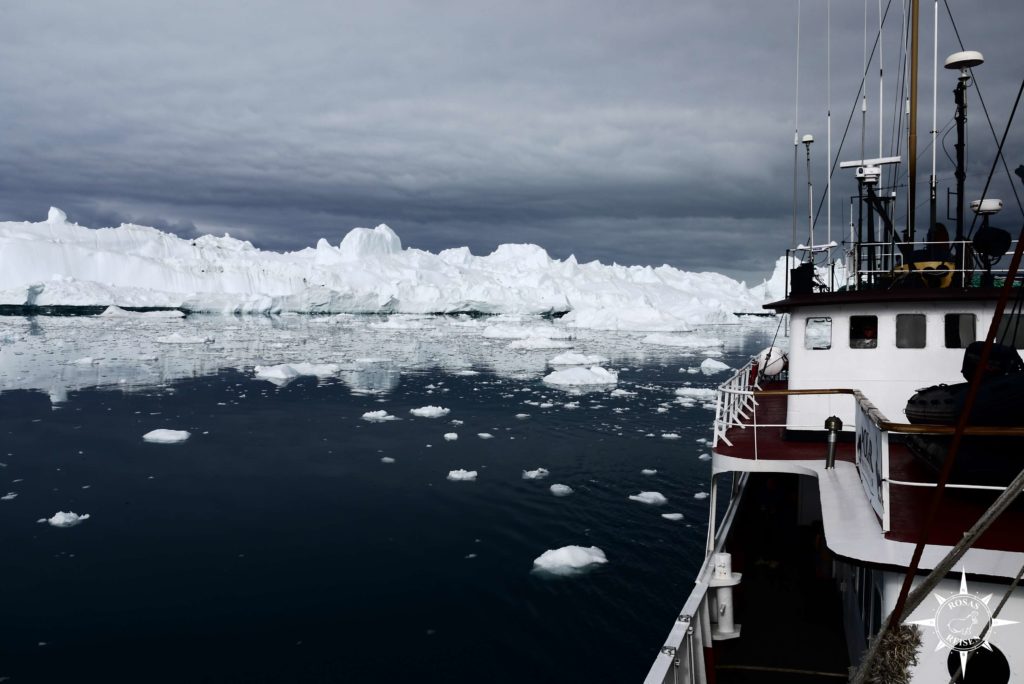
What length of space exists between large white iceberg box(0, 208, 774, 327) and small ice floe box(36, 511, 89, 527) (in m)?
56.2

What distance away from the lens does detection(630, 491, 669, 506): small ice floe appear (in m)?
14.6

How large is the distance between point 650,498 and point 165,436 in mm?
13882

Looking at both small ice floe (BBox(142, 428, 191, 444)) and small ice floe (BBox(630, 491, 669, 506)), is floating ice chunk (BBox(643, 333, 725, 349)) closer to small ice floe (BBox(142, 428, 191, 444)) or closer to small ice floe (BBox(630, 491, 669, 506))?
small ice floe (BBox(630, 491, 669, 506))

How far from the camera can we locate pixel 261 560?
11.5 meters

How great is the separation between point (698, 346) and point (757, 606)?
176 feet

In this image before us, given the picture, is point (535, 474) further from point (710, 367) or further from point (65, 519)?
point (710, 367)

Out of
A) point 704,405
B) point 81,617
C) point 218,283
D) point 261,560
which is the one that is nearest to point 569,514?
point 261,560

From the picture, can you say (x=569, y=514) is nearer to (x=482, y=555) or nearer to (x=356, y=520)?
(x=482, y=555)

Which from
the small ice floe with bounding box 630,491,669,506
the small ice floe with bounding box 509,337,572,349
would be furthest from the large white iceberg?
the small ice floe with bounding box 630,491,669,506

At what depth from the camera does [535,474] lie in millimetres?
16531

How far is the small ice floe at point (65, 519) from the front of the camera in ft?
42.2

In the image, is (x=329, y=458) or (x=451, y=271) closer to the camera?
(x=329, y=458)

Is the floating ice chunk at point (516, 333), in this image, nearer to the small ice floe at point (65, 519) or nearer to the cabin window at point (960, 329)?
the small ice floe at point (65, 519)

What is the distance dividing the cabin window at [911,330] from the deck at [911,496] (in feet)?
3.88
